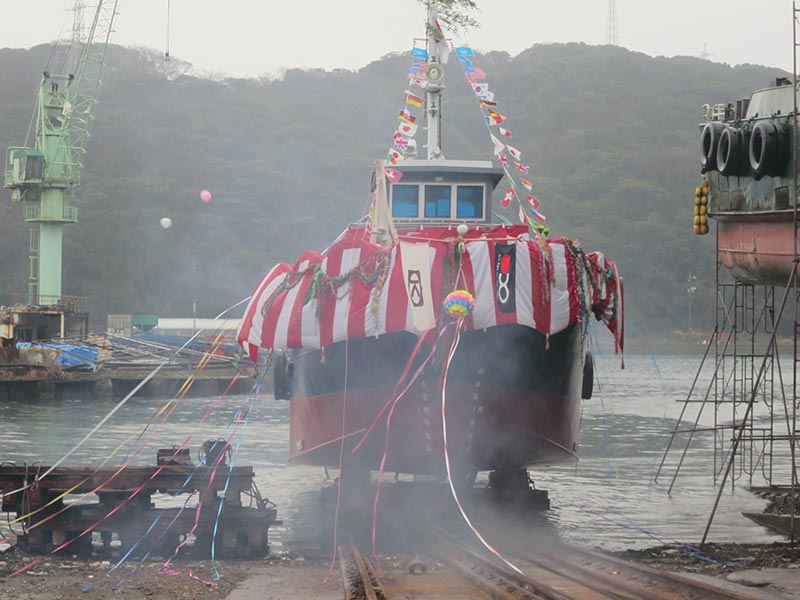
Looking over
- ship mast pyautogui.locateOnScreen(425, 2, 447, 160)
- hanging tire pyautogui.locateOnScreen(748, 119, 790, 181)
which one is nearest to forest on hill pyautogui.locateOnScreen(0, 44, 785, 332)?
ship mast pyautogui.locateOnScreen(425, 2, 447, 160)

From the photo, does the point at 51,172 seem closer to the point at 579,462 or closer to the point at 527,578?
the point at 579,462

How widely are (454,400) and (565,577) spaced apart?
14.3 feet

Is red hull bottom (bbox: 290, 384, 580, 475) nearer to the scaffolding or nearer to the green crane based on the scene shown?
the scaffolding

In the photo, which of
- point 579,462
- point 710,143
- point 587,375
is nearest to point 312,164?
point 579,462

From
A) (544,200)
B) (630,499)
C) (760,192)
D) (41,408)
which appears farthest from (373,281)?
(544,200)

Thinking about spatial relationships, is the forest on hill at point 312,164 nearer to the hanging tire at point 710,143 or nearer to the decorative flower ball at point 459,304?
the hanging tire at point 710,143

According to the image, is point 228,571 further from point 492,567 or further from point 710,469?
point 710,469

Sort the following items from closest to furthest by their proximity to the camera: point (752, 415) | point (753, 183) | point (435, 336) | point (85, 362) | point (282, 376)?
point (435, 336) < point (753, 183) < point (282, 376) < point (752, 415) < point (85, 362)

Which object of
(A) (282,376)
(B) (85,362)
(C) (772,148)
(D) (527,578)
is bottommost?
(B) (85,362)

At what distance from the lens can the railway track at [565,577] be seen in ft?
40.7

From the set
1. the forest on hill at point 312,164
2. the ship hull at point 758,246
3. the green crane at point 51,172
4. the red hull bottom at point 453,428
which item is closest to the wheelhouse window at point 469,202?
the red hull bottom at point 453,428

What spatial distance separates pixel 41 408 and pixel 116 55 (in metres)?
157

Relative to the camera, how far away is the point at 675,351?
4616 inches

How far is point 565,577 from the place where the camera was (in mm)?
13805
